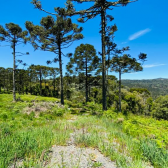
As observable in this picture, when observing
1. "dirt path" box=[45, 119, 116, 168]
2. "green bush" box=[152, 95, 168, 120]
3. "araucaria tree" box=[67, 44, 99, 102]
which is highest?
"araucaria tree" box=[67, 44, 99, 102]

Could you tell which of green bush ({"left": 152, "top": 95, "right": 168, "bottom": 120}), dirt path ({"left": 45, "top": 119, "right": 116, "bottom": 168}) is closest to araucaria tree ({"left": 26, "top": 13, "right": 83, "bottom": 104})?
dirt path ({"left": 45, "top": 119, "right": 116, "bottom": 168})

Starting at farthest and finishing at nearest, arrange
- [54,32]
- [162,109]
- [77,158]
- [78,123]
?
[162,109] → [54,32] → [78,123] → [77,158]

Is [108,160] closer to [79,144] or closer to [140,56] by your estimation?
[79,144]

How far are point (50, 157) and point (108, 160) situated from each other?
3.75ft

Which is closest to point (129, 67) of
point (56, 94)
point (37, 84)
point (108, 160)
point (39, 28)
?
point (39, 28)

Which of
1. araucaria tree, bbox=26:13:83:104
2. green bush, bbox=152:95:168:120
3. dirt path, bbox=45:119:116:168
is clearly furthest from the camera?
green bush, bbox=152:95:168:120

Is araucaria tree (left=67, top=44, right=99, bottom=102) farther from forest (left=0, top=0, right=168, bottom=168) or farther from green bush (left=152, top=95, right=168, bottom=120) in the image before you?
green bush (left=152, top=95, right=168, bottom=120)

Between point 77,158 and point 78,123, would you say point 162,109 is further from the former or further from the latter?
point 77,158

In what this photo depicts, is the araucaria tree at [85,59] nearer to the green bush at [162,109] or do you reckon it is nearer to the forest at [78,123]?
the forest at [78,123]

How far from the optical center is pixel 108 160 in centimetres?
200

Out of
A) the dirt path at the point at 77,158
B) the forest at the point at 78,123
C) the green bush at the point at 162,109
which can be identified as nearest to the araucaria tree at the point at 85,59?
the forest at the point at 78,123

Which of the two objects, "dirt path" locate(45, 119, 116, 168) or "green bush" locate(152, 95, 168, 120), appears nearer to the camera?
"dirt path" locate(45, 119, 116, 168)

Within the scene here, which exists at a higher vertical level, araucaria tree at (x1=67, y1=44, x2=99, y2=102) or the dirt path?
araucaria tree at (x1=67, y1=44, x2=99, y2=102)

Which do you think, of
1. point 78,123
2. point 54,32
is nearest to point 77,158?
point 78,123
